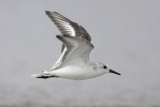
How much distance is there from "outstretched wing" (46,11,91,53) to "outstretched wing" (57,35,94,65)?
1.63m

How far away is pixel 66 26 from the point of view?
1095 centimetres

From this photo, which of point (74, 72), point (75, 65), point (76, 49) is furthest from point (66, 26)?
point (76, 49)

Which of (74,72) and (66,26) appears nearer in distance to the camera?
(74,72)

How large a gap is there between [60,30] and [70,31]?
1.12ft

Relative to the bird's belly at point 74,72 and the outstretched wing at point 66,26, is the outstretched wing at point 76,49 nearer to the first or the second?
the bird's belly at point 74,72

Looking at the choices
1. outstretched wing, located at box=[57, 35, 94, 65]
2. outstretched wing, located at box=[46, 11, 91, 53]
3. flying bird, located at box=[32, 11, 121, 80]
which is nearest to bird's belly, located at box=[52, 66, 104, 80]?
flying bird, located at box=[32, 11, 121, 80]

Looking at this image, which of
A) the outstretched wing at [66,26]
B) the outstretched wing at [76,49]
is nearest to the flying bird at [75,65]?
the outstretched wing at [76,49]

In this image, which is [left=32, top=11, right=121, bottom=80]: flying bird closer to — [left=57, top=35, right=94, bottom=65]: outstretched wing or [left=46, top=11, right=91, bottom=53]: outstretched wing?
[left=57, top=35, right=94, bottom=65]: outstretched wing

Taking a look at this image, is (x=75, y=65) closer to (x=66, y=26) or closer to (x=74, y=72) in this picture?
(x=74, y=72)

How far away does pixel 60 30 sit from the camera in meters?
10.8

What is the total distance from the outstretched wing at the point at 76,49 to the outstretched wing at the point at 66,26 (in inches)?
64.1

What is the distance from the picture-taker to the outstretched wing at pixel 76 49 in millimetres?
8133

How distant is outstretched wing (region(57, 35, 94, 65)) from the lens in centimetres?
813

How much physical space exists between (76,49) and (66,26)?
92.0 inches
